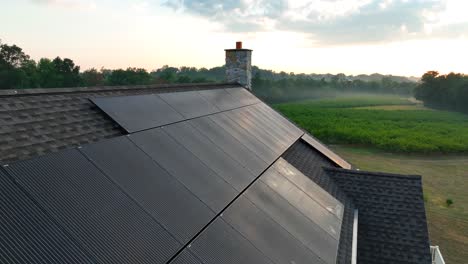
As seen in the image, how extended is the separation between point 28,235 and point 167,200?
79.5 inches

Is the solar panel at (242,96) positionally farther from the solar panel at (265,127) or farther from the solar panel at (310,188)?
the solar panel at (310,188)

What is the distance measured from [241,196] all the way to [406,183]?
599 cm

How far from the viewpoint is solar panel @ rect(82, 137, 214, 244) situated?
4711mm

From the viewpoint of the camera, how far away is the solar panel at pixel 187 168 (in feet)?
19.0

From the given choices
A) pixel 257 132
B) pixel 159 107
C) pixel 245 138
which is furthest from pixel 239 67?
pixel 159 107

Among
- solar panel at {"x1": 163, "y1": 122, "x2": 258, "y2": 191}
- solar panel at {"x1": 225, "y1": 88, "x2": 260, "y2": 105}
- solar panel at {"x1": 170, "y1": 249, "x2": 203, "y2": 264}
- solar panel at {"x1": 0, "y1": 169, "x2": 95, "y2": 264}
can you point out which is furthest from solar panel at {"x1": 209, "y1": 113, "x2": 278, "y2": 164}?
solar panel at {"x1": 0, "y1": 169, "x2": 95, "y2": 264}

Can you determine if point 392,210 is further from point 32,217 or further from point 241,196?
point 32,217

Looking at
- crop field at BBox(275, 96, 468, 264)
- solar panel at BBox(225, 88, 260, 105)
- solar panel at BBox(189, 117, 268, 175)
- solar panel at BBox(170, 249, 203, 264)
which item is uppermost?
solar panel at BBox(225, 88, 260, 105)

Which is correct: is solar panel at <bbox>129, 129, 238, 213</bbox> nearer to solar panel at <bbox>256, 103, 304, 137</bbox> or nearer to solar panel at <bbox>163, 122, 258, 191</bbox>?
solar panel at <bbox>163, 122, 258, 191</bbox>

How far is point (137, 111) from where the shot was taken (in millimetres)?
7527

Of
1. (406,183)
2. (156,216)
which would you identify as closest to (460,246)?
(406,183)

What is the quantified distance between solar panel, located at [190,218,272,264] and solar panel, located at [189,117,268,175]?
2.70m

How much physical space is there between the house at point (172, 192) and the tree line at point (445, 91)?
315 ft

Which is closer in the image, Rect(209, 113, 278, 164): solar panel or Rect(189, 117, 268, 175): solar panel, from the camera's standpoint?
Rect(189, 117, 268, 175): solar panel
